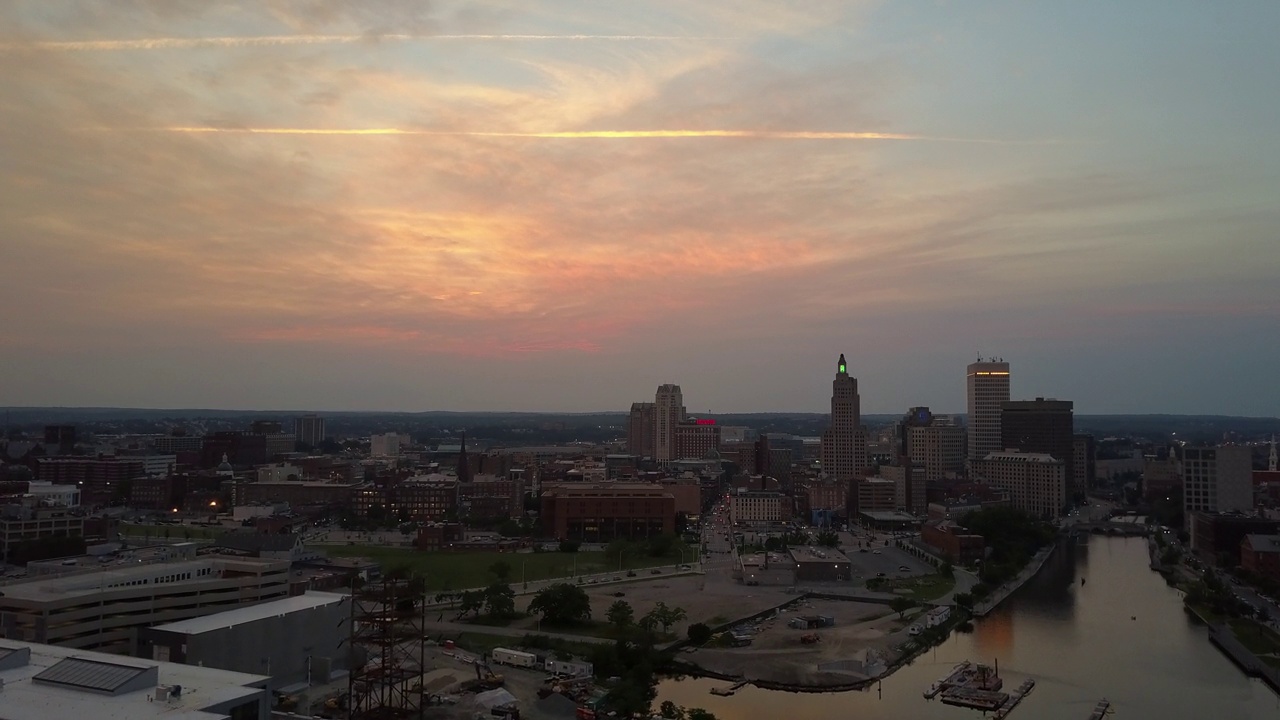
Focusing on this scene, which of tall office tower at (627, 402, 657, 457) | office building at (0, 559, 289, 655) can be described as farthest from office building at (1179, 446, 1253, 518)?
tall office tower at (627, 402, 657, 457)

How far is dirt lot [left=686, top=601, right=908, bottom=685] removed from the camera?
49.6 ft

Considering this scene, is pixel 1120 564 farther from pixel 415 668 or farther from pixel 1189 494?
pixel 415 668

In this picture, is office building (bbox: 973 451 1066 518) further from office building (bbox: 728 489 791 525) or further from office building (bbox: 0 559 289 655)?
office building (bbox: 0 559 289 655)

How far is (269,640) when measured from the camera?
524 inches

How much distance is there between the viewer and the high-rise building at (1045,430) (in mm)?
49281

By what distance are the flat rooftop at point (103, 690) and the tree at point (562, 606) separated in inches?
329

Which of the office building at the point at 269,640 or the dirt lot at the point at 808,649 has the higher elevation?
the office building at the point at 269,640

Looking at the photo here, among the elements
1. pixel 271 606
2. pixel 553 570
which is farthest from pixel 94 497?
pixel 271 606

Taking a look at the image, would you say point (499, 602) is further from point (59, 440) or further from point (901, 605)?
point (59, 440)

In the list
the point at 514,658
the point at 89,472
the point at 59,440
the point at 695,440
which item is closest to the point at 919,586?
the point at 514,658

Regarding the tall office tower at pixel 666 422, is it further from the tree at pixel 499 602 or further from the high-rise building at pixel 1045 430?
the tree at pixel 499 602

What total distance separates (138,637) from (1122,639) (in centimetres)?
1678

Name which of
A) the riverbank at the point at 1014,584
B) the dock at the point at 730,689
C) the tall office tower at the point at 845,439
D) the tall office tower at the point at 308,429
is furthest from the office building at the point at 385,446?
the dock at the point at 730,689

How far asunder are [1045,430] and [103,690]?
48107 millimetres
